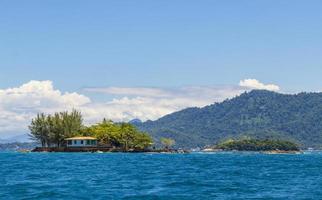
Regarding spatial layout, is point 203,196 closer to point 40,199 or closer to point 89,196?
point 89,196

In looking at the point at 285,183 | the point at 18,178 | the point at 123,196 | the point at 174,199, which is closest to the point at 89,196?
the point at 123,196

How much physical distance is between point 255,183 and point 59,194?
23.3 meters

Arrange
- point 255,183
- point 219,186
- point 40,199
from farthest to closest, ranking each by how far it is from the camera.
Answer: point 255,183 < point 219,186 < point 40,199

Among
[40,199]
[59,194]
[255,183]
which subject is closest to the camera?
[40,199]

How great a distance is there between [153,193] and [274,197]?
34.0ft

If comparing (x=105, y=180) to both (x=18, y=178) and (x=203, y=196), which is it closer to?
(x=18, y=178)

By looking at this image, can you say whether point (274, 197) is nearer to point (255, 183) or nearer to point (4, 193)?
point (255, 183)

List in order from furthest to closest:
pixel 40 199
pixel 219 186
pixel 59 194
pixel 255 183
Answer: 1. pixel 255 183
2. pixel 219 186
3. pixel 59 194
4. pixel 40 199

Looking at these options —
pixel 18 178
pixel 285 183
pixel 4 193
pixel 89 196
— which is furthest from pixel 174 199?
pixel 18 178

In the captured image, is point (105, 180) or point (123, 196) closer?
point (123, 196)

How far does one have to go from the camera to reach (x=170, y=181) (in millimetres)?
65812

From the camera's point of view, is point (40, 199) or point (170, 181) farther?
point (170, 181)

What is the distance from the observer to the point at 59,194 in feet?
169

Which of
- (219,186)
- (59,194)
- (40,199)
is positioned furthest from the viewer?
(219,186)
